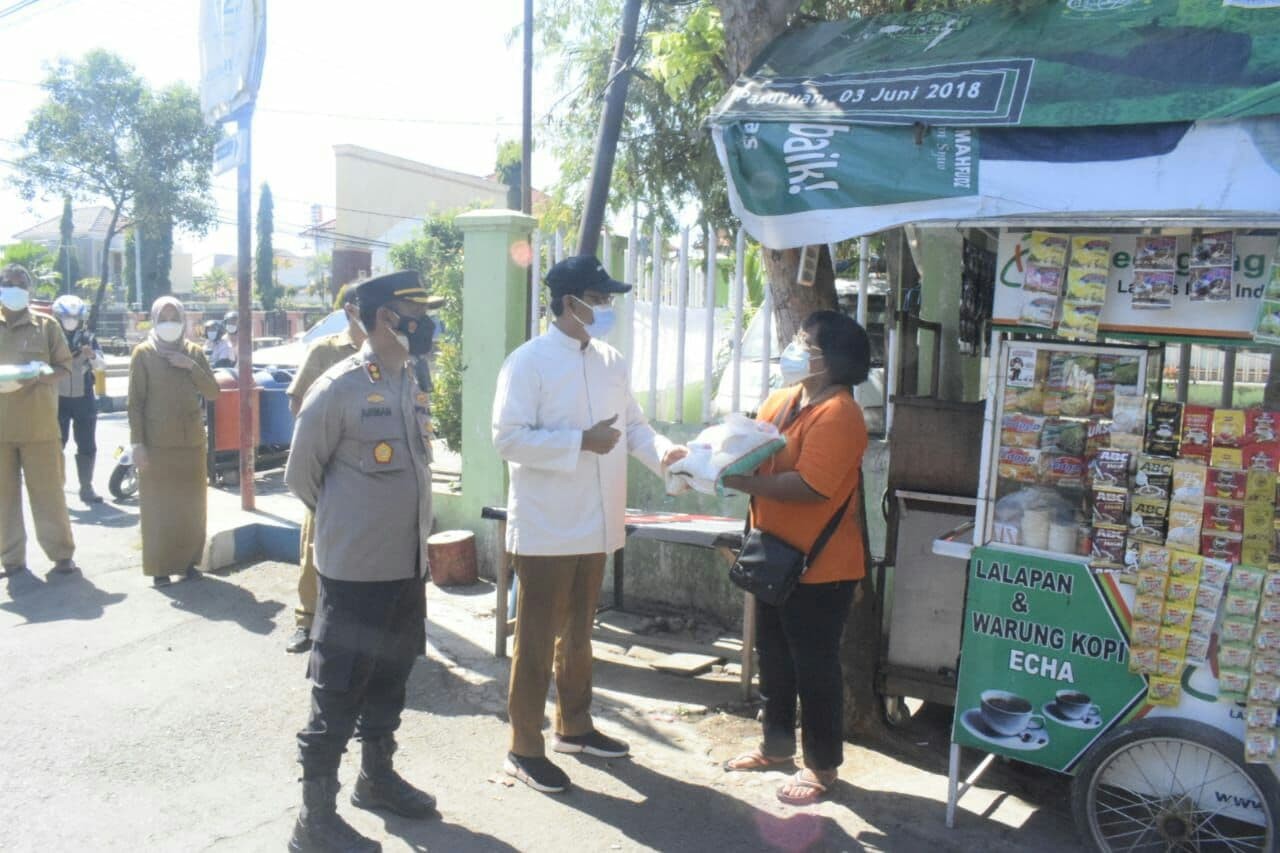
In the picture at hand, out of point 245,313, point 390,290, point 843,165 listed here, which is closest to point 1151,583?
point 843,165

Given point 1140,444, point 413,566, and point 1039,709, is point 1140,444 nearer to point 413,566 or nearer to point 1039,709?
point 1039,709

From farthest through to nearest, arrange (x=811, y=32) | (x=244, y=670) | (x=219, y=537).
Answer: (x=219, y=537), (x=244, y=670), (x=811, y=32)

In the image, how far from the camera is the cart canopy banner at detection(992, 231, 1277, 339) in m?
3.31

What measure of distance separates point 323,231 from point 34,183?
2044cm

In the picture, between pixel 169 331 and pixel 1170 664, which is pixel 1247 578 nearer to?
pixel 1170 664

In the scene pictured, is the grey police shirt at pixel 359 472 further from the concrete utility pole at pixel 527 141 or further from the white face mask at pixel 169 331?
the concrete utility pole at pixel 527 141

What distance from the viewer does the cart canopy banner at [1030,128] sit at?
3342mm

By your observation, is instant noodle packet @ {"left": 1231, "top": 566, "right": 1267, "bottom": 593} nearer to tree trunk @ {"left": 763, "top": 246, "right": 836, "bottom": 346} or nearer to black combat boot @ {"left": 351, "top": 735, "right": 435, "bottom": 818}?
tree trunk @ {"left": 763, "top": 246, "right": 836, "bottom": 346}

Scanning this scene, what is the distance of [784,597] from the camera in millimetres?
3746

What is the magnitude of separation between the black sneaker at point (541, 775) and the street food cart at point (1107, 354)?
4.78ft

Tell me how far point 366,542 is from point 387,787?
955 millimetres

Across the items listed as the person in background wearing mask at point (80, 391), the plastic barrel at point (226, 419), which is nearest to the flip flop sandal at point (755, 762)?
the plastic barrel at point (226, 419)

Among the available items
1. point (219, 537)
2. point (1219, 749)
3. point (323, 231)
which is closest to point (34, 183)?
point (323, 231)

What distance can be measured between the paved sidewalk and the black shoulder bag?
2.86 feet
